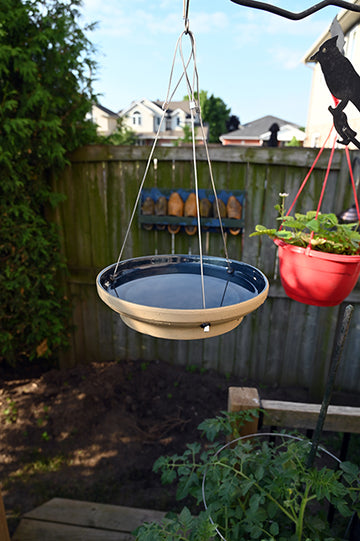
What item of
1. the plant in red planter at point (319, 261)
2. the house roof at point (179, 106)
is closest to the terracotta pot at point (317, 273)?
the plant in red planter at point (319, 261)

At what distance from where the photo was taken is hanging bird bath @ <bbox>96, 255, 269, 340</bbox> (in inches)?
34.5

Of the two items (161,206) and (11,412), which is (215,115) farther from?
(11,412)

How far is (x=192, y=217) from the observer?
2.96 meters

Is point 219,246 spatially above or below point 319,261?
below

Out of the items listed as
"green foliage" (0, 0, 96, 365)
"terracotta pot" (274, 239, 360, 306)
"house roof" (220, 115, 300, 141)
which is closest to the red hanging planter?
"terracotta pot" (274, 239, 360, 306)

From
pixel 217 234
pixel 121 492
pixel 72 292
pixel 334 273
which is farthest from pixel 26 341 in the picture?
pixel 334 273

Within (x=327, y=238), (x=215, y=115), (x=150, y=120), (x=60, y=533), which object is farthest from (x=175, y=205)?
(x=150, y=120)

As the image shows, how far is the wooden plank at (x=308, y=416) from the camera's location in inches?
60.6

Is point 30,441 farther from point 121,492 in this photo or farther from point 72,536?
point 72,536

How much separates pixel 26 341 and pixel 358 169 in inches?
122

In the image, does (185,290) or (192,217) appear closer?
(185,290)

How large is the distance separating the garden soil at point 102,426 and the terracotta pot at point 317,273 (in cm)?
176

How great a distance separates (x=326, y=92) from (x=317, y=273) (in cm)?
755

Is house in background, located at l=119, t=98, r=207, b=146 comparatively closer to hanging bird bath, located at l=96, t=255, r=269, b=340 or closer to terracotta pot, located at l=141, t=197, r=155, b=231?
terracotta pot, located at l=141, t=197, r=155, b=231
